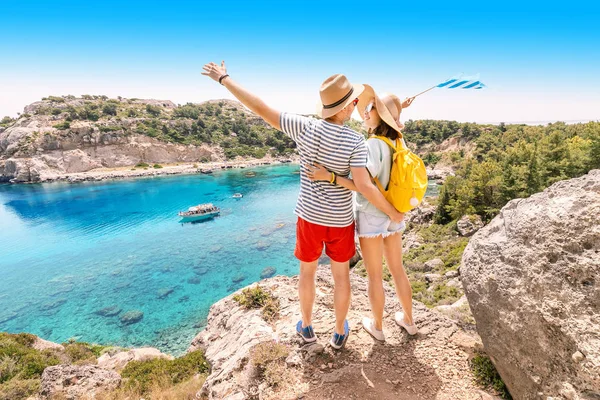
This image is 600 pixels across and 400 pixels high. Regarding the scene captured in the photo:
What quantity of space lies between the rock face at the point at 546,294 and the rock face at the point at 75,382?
7286 mm

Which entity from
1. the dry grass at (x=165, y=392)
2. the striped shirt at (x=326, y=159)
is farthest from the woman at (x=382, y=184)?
the dry grass at (x=165, y=392)

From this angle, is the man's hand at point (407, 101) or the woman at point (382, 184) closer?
the woman at point (382, 184)

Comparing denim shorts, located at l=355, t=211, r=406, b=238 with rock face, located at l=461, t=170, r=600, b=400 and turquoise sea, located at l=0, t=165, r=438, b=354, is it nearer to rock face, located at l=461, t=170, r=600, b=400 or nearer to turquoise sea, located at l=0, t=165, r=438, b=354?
rock face, located at l=461, t=170, r=600, b=400

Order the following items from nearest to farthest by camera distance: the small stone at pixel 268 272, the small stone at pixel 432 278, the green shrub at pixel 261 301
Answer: the green shrub at pixel 261 301
the small stone at pixel 432 278
the small stone at pixel 268 272

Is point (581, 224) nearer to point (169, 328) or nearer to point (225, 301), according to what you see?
point (225, 301)

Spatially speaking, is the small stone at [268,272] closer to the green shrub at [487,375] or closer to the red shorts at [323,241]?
the green shrub at [487,375]

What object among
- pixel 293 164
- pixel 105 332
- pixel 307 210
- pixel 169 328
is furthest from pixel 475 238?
pixel 293 164

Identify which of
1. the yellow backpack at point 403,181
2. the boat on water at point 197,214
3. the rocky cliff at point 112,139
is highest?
the rocky cliff at point 112,139

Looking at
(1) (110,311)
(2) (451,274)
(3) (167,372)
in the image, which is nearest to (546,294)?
(3) (167,372)

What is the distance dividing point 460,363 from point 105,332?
62.3ft

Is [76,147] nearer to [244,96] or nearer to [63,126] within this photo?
[63,126]

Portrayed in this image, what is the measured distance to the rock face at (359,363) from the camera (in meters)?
3.16

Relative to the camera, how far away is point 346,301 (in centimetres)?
334

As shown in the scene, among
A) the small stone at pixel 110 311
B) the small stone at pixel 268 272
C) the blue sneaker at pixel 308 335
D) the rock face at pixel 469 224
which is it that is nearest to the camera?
the blue sneaker at pixel 308 335
